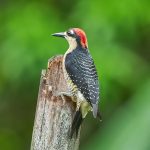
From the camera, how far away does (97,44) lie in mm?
8680

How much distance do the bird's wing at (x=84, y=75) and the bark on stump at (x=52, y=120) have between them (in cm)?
22

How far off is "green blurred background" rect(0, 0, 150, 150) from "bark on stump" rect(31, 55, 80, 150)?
6.53 ft

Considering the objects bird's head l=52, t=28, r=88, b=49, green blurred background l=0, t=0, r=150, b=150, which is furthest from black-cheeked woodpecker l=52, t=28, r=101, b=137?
green blurred background l=0, t=0, r=150, b=150

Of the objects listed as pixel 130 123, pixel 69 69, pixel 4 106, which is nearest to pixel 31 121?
pixel 4 106

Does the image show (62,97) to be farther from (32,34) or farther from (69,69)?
(32,34)

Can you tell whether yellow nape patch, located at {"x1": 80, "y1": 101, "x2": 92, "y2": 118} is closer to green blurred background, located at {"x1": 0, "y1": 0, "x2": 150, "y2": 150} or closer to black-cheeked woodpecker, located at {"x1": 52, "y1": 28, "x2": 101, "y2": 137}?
black-cheeked woodpecker, located at {"x1": 52, "y1": 28, "x2": 101, "y2": 137}

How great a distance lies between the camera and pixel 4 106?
1001 centimetres

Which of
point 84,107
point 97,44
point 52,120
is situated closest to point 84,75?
point 84,107

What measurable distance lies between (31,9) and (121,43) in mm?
1116

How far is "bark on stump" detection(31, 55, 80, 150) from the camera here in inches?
233

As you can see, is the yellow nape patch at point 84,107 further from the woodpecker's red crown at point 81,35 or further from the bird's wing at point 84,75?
the woodpecker's red crown at point 81,35

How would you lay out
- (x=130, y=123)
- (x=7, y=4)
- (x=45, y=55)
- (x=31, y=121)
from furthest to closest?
(x=31, y=121)
(x=7, y=4)
(x=45, y=55)
(x=130, y=123)

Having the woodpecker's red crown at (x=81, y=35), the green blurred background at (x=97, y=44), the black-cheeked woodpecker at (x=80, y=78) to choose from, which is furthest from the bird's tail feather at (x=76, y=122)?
the green blurred background at (x=97, y=44)

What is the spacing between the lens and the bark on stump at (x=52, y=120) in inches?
233
